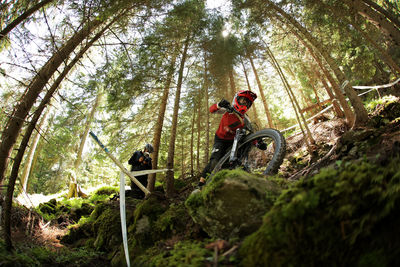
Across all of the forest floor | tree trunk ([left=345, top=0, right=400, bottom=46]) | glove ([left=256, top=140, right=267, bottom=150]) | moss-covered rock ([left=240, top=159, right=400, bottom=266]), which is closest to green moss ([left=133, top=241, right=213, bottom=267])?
moss-covered rock ([left=240, top=159, right=400, bottom=266])

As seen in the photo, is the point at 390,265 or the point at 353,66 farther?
the point at 353,66

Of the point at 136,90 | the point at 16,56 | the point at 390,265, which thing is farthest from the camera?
the point at 136,90

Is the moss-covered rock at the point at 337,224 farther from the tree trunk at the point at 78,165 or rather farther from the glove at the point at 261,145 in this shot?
the tree trunk at the point at 78,165

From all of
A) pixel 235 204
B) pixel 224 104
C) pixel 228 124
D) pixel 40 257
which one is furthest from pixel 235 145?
pixel 40 257

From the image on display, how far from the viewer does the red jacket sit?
5.09 meters

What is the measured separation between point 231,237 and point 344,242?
111 centimetres

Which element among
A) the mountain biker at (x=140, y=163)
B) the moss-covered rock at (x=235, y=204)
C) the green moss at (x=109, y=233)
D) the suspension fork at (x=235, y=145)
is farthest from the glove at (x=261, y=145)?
the mountain biker at (x=140, y=163)

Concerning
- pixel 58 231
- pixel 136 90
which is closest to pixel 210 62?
pixel 136 90

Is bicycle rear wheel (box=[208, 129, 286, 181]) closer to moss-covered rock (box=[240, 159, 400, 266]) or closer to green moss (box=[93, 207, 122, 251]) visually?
moss-covered rock (box=[240, 159, 400, 266])

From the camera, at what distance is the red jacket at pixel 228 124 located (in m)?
5.09

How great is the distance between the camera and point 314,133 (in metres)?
9.27

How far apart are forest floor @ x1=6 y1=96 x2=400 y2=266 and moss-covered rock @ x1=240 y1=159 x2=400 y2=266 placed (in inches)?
18.5

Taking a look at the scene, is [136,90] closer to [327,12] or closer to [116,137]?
[116,137]

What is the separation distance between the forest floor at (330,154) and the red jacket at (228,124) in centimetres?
161
